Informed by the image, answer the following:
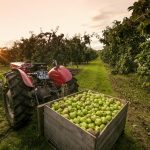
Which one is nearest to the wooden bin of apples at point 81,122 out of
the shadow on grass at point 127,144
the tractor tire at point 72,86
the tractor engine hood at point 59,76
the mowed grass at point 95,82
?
the shadow on grass at point 127,144

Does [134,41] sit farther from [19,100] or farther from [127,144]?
[19,100]

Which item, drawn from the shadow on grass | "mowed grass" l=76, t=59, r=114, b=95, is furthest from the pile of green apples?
"mowed grass" l=76, t=59, r=114, b=95

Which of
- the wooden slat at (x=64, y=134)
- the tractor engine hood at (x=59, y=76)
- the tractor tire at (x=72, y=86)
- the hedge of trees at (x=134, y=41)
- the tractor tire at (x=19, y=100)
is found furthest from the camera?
the tractor tire at (x=72, y=86)

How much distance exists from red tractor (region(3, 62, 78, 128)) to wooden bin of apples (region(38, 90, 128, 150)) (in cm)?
59

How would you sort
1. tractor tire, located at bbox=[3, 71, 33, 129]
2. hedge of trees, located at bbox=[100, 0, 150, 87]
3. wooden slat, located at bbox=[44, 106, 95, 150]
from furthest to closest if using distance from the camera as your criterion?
tractor tire, located at bbox=[3, 71, 33, 129]
hedge of trees, located at bbox=[100, 0, 150, 87]
wooden slat, located at bbox=[44, 106, 95, 150]

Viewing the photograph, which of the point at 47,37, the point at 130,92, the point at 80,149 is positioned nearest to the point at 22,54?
the point at 47,37

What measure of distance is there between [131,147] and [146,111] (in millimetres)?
3070

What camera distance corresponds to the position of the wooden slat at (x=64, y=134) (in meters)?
3.24

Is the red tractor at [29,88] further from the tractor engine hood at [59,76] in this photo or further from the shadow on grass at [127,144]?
the shadow on grass at [127,144]

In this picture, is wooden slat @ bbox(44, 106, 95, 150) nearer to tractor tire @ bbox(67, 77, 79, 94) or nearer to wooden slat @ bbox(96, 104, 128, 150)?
wooden slat @ bbox(96, 104, 128, 150)

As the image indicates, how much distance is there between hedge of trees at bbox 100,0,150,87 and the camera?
3.54 meters

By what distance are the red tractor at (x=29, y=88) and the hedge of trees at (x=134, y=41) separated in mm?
2364

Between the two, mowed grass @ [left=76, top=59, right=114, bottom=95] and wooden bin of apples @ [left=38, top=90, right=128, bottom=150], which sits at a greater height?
wooden bin of apples @ [left=38, top=90, right=128, bottom=150]

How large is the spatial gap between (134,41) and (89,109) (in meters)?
14.1
